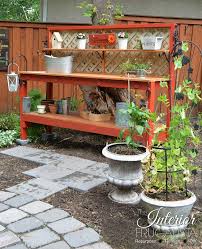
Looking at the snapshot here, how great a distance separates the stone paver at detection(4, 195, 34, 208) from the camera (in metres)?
3.60

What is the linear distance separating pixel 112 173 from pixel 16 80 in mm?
2628

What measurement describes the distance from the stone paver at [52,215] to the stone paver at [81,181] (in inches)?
22.3

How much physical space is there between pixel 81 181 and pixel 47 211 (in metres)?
0.84

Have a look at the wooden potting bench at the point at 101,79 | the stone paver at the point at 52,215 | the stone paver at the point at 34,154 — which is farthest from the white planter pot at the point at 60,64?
the stone paver at the point at 52,215

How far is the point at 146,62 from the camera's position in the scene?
17.5ft

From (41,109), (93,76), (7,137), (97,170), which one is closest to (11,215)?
(97,170)

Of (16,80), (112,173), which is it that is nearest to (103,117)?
(16,80)

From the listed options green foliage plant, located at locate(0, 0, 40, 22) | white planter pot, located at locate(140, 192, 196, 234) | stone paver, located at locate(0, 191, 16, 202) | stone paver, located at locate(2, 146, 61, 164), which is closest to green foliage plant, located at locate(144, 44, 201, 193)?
white planter pot, located at locate(140, 192, 196, 234)

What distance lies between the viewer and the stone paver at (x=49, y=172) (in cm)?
441

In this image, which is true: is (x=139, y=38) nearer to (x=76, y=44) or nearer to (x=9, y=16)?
(x=76, y=44)

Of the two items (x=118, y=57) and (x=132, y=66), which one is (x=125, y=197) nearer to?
(x=132, y=66)

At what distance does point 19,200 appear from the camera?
12.1 ft

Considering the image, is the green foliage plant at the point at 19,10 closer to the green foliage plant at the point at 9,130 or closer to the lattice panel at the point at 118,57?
the green foliage plant at the point at 9,130

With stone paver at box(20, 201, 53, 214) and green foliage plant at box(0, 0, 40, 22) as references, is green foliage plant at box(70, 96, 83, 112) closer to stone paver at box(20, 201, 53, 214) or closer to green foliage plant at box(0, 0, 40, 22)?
stone paver at box(20, 201, 53, 214)
